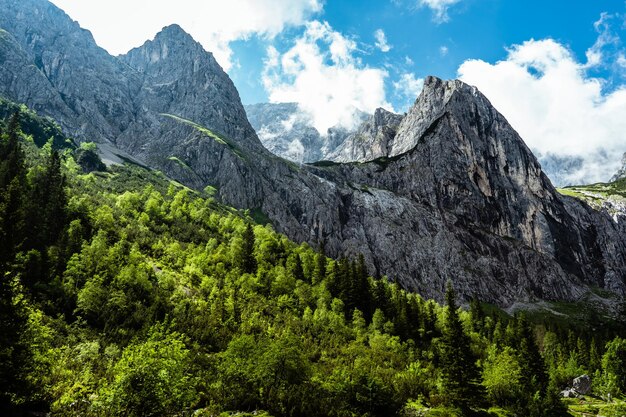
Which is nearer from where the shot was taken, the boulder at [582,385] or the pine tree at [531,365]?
the pine tree at [531,365]

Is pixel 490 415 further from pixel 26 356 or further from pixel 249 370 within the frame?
pixel 26 356

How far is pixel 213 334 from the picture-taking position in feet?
207

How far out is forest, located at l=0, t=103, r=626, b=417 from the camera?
1336 inches

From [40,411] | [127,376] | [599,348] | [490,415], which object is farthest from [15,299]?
[599,348]

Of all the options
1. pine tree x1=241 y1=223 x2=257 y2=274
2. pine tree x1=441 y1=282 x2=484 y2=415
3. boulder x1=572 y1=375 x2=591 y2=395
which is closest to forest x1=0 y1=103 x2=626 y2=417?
pine tree x1=441 y1=282 x2=484 y2=415

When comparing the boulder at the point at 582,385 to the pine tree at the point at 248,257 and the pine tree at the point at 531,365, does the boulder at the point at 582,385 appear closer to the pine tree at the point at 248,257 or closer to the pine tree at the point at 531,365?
the pine tree at the point at 531,365

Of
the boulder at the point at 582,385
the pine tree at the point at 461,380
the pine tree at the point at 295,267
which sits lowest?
the boulder at the point at 582,385

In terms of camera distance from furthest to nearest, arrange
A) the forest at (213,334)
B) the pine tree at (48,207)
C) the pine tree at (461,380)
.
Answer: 1. the pine tree at (48,207)
2. the pine tree at (461,380)
3. the forest at (213,334)

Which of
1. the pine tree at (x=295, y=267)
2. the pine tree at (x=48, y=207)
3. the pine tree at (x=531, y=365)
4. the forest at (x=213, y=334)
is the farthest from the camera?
the pine tree at (x=295, y=267)

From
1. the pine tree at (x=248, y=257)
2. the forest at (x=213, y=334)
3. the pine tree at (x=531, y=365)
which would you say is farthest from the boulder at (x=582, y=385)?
the pine tree at (x=248, y=257)

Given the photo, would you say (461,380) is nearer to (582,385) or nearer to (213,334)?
(213,334)

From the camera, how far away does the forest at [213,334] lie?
3394 centimetres

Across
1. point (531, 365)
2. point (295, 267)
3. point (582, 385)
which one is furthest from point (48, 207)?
point (582, 385)

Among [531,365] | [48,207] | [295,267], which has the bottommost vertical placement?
[531,365]
